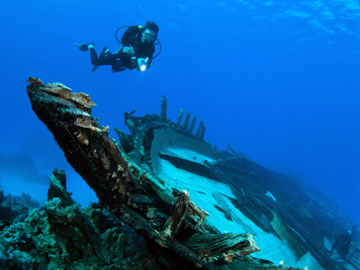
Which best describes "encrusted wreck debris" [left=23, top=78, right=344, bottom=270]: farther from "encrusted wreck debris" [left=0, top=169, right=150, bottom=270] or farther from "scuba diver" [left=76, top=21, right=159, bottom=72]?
"scuba diver" [left=76, top=21, right=159, bottom=72]

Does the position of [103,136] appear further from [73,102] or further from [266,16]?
[266,16]

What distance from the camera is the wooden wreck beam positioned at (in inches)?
61.2

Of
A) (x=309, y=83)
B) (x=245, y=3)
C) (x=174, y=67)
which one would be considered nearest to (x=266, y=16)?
(x=245, y=3)

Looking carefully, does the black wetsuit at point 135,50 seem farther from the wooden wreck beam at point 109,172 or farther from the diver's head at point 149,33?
the wooden wreck beam at point 109,172

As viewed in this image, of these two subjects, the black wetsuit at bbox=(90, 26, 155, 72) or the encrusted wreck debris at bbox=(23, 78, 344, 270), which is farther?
the black wetsuit at bbox=(90, 26, 155, 72)

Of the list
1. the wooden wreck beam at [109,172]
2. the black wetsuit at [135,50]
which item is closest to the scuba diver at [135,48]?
the black wetsuit at [135,50]

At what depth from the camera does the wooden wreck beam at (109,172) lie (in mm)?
1555

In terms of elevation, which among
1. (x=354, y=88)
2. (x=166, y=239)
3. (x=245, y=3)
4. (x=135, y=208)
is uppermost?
(x=354, y=88)

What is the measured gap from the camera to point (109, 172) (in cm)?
187

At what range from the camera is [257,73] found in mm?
116812

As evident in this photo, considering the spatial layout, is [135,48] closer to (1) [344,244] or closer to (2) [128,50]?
(2) [128,50]

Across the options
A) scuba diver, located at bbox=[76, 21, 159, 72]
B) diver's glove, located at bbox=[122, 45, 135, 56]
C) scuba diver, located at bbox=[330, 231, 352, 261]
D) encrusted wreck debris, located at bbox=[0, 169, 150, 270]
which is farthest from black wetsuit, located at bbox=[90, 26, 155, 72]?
scuba diver, located at bbox=[330, 231, 352, 261]

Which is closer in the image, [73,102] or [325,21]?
[73,102]

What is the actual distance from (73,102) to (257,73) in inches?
5058
